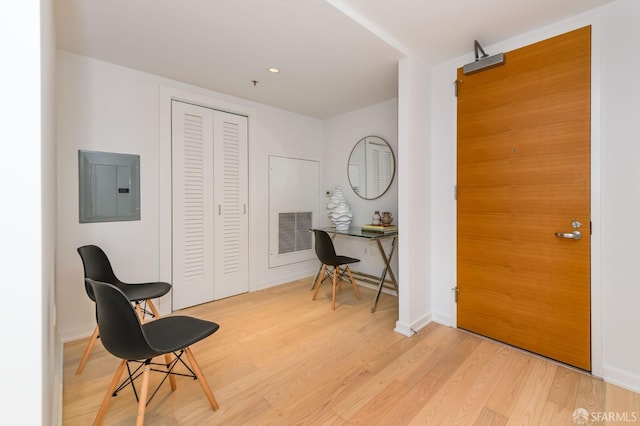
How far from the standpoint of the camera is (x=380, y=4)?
6.01ft

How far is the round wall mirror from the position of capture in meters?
3.54

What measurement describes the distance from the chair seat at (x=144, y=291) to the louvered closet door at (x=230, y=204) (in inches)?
36.6

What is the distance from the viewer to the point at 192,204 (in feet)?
9.88

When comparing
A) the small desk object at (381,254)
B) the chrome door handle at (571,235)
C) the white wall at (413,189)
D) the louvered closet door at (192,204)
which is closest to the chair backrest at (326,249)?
the small desk object at (381,254)

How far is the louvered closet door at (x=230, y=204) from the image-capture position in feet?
10.5

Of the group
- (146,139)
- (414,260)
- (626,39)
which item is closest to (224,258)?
(146,139)

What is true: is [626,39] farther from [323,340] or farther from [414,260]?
[323,340]

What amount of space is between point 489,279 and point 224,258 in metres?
2.71

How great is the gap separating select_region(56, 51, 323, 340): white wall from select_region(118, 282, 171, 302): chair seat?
448 mm

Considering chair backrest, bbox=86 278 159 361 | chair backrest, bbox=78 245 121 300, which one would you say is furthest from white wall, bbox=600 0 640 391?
chair backrest, bbox=78 245 121 300

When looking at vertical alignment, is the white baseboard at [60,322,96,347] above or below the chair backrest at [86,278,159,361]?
below
